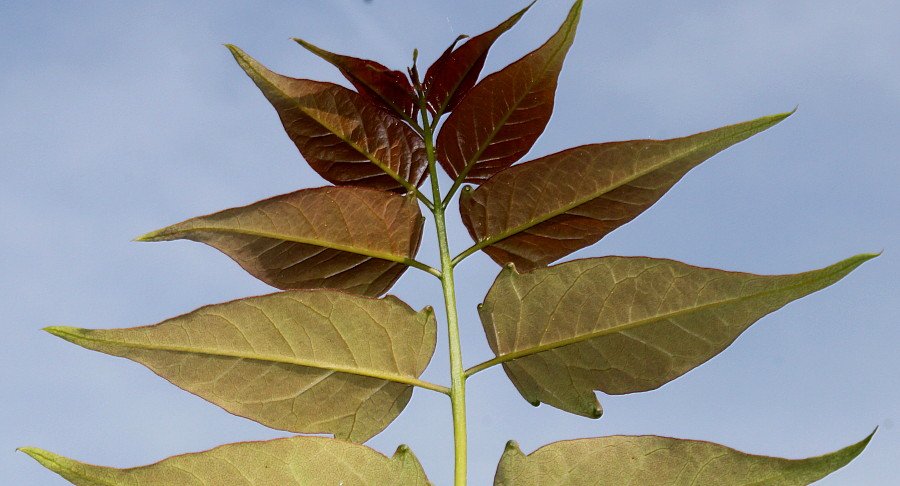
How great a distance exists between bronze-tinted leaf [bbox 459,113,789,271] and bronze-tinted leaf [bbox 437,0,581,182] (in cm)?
10

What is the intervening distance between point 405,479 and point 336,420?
0.17 meters

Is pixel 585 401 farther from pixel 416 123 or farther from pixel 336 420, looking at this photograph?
pixel 416 123

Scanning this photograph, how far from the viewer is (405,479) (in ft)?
3.83

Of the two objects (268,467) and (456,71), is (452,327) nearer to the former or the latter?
(268,467)

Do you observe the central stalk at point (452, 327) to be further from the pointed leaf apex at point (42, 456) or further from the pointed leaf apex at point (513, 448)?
the pointed leaf apex at point (42, 456)

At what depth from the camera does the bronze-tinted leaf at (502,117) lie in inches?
53.7

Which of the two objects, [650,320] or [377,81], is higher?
→ [377,81]

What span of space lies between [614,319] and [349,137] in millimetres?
611

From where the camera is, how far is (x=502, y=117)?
1447 mm

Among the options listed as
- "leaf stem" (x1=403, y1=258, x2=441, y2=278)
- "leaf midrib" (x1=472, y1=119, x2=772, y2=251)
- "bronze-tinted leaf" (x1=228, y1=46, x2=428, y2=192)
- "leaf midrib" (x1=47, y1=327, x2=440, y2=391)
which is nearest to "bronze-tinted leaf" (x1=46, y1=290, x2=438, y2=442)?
"leaf midrib" (x1=47, y1=327, x2=440, y2=391)

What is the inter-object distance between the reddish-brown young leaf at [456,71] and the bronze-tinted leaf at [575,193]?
22 centimetres

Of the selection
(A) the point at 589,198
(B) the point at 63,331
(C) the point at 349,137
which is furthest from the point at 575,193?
(B) the point at 63,331

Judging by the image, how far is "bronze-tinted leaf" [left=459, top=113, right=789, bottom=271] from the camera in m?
1.28

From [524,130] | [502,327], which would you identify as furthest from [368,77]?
[502,327]
